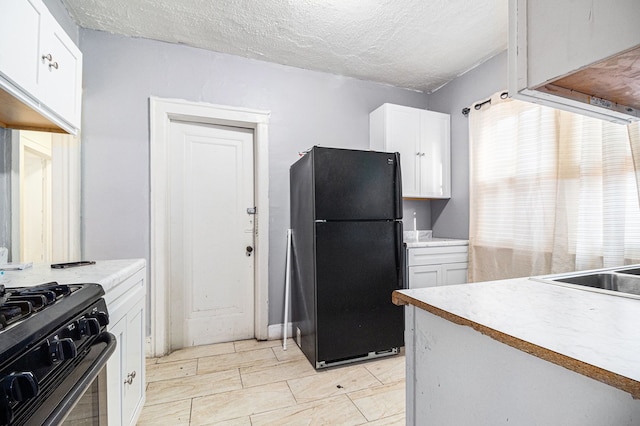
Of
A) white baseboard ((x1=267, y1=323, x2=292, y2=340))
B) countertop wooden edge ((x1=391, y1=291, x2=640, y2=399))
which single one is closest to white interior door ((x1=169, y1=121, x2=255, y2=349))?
white baseboard ((x1=267, y1=323, x2=292, y2=340))

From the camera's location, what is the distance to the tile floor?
1.63 meters

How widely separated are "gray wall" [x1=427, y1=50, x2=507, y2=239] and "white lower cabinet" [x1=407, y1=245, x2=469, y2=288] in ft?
1.04

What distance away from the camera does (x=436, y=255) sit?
2.68 meters

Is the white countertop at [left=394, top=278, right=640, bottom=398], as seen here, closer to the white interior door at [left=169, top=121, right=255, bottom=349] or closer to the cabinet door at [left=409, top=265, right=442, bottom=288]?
the cabinet door at [left=409, top=265, right=442, bottom=288]

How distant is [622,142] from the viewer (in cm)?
179

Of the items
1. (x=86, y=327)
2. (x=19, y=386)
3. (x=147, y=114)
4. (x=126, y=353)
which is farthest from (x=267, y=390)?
(x=147, y=114)

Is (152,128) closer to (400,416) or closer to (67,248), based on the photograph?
(67,248)

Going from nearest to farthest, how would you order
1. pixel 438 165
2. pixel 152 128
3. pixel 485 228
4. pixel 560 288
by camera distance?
pixel 560 288 → pixel 152 128 → pixel 485 228 → pixel 438 165

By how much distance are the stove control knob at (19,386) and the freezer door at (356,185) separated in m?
1.69

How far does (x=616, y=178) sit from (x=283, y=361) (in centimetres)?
252

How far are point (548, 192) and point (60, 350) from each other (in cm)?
278

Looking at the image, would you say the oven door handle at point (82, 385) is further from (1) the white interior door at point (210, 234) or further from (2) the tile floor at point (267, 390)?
(1) the white interior door at point (210, 234)

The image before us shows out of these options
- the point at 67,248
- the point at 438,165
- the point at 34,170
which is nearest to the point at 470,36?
the point at 438,165

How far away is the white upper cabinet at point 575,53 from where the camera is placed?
2.11 ft
